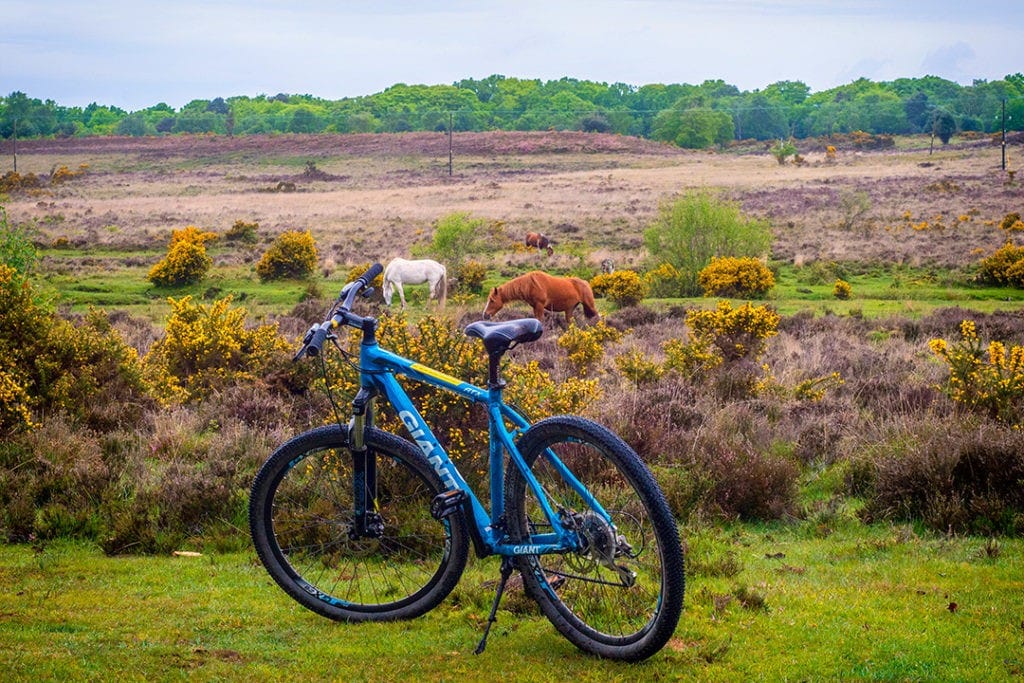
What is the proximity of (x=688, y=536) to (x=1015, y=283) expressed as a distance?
2487 centimetres

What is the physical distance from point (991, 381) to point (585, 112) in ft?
461

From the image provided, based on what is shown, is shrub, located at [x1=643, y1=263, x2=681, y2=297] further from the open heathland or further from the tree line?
the tree line

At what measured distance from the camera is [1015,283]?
28031mm

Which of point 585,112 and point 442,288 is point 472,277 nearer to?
point 442,288

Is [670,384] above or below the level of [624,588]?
below

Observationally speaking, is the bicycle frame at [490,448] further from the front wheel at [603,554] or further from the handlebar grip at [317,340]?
the handlebar grip at [317,340]

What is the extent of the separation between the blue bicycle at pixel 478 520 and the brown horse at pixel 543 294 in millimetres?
17494

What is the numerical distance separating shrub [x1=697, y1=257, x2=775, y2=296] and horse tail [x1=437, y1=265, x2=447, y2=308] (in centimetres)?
745

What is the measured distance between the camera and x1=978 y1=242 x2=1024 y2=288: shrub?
28.0m

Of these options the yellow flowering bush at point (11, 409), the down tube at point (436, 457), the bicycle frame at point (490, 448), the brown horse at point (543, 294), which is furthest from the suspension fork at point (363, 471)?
the brown horse at point (543, 294)

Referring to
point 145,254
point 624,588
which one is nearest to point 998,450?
point 624,588

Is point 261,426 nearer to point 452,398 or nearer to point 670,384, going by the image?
point 452,398

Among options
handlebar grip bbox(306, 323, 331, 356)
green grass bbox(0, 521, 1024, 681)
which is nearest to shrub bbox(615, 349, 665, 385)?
green grass bbox(0, 521, 1024, 681)

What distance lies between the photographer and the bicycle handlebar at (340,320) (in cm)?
463
